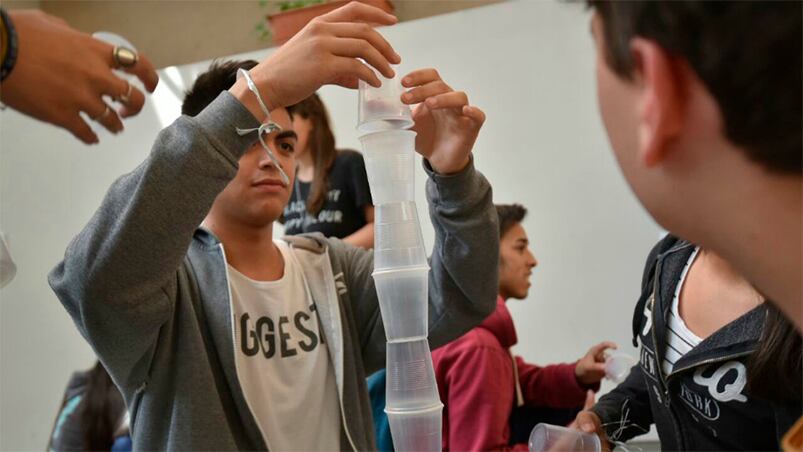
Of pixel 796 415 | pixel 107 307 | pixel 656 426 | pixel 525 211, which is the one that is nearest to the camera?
pixel 796 415

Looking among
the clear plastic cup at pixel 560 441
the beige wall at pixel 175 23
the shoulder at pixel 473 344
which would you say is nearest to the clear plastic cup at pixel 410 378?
the clear plastic cup at pixel 560 441

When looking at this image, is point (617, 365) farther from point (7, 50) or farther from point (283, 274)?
point (7, 50)

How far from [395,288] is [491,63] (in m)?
1.49

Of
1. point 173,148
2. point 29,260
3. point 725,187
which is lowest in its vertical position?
point 29,260

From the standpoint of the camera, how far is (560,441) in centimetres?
102

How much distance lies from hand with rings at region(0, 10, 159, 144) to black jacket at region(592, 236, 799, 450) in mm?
730

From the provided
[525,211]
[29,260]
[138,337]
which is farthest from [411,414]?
[29,260]

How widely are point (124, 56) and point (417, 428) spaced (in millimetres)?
508

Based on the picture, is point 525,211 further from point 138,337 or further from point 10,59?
point 10,59

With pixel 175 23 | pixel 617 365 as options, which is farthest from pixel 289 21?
pixel 617 365

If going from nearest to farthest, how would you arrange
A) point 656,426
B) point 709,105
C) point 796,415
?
point 709,105, point 796,415, point 656,426

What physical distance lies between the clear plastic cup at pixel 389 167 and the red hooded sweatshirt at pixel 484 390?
597 millimetres

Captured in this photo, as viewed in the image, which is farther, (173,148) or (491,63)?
(491,63)

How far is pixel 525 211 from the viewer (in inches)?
90.6
